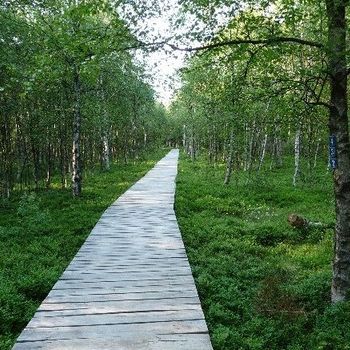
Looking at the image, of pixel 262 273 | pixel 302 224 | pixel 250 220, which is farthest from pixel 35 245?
pixel 302 224

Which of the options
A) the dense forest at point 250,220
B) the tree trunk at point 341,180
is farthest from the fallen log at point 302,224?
the tree trunk at point 341,180

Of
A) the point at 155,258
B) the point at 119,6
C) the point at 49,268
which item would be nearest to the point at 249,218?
the point at 155,258

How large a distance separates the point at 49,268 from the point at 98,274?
4.71 ft

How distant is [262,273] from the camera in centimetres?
931

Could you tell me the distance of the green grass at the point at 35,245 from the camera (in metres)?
7.04

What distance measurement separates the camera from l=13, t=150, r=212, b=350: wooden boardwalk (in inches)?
212

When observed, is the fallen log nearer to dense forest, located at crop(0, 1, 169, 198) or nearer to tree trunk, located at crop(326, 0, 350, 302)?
tree trunk, located at crop(326, 0, 350, 302)

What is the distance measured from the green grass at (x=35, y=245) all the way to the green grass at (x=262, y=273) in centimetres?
292

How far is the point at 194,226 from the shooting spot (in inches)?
522

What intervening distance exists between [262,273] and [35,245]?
574cm

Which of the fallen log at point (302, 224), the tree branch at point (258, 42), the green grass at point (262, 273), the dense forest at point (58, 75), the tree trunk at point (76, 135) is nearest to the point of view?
the green grass at point (262, 273)

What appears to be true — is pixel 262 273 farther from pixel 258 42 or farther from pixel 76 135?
pixel 76 135

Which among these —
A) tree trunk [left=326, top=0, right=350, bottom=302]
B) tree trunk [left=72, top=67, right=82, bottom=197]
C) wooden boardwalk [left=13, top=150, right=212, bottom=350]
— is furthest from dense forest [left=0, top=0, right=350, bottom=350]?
tree trunk [left=72, top=67, right=82, bottom=197]

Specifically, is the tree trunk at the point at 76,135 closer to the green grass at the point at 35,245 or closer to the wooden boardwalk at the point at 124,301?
the green grass at the point at 35,245
